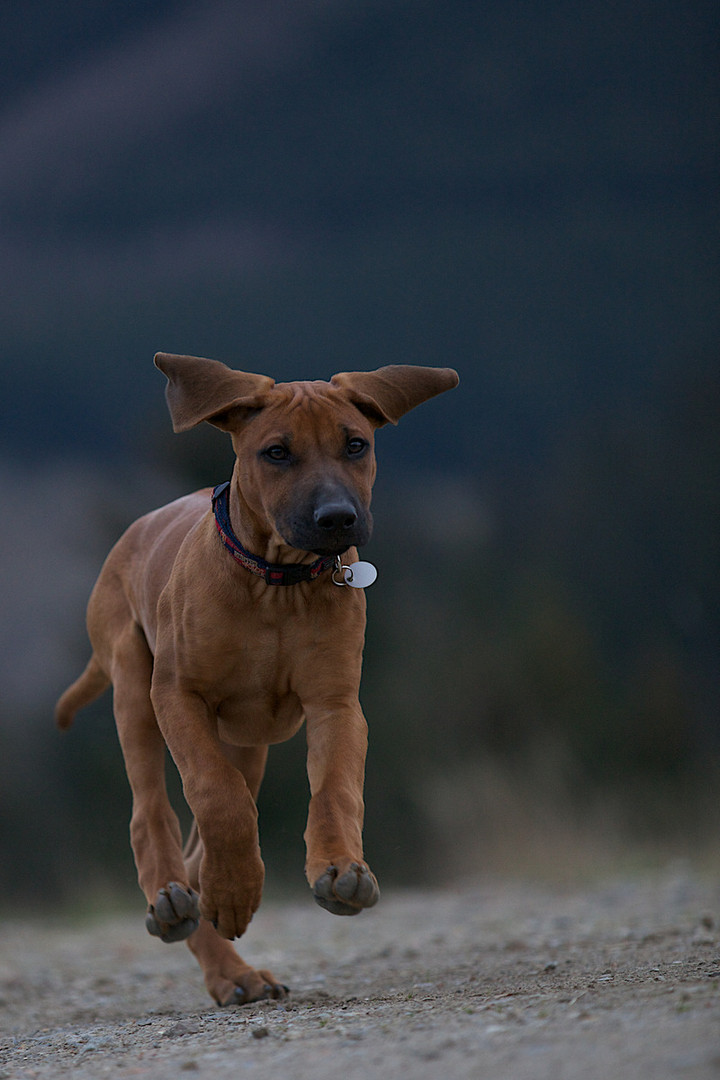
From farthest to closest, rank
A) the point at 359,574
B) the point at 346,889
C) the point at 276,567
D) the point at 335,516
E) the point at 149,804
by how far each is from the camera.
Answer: the point at 149,804, the point at 359,574, the point at 276,567, the point at 335,516, the point at 346,889

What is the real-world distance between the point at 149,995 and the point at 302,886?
9789mm

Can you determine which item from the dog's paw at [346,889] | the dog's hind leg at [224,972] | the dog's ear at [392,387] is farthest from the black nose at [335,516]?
the dog's hind leg at [224,972]

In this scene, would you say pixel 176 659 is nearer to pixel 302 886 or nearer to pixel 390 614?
pixel 302 886

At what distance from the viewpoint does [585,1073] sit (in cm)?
349

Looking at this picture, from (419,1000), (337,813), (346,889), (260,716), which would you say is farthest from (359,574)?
(419,1000)

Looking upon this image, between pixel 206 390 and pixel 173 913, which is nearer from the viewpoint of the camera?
pixel 206 390

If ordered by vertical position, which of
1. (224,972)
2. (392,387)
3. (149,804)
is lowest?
(224,972)

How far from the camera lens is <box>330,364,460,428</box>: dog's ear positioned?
569cm

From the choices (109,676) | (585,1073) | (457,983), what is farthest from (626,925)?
(585,1073)

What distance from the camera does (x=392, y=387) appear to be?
5.83m

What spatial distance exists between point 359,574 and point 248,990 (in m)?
2.49

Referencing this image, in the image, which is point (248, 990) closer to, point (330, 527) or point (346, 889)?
point (346, 889)

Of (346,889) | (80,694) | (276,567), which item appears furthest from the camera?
(80,694)

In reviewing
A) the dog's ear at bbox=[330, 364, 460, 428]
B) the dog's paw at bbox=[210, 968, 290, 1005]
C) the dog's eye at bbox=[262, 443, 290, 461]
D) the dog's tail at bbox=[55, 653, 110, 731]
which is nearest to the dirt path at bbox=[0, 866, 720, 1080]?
the dog's paw at bbox=[210, 968, 290, 1005]
